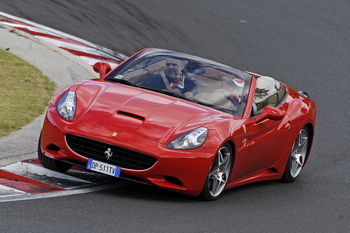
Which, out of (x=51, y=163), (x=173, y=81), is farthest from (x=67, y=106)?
(x=173, y=81)

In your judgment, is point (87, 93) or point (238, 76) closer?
point (87, 93)

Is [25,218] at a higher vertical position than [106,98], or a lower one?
lower

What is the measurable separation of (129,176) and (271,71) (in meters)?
8.80

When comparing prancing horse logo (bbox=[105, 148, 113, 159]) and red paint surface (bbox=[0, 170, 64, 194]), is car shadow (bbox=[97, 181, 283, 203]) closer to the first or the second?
prancing horse logo (bbox=[105, 148, 113, 159])

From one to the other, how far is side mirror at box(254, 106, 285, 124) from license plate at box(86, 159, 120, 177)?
182cm

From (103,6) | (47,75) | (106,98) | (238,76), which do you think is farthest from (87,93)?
(103,6)

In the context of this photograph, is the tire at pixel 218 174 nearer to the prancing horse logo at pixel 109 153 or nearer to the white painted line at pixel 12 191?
the prancing horse logo at pixel 109 153

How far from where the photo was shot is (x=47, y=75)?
13938 mm

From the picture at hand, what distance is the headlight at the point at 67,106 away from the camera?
8914mm

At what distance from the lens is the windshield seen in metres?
9.77

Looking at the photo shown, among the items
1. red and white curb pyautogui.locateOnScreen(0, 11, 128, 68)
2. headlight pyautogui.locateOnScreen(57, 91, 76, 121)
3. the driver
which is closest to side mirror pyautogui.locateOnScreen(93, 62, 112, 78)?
the driver

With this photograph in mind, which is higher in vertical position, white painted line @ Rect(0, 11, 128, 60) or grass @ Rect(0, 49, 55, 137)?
white painted line @ Rect(0, 11, 128, 60)

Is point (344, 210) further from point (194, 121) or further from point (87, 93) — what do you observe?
point (87, 93)

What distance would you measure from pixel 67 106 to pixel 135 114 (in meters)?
0.67
